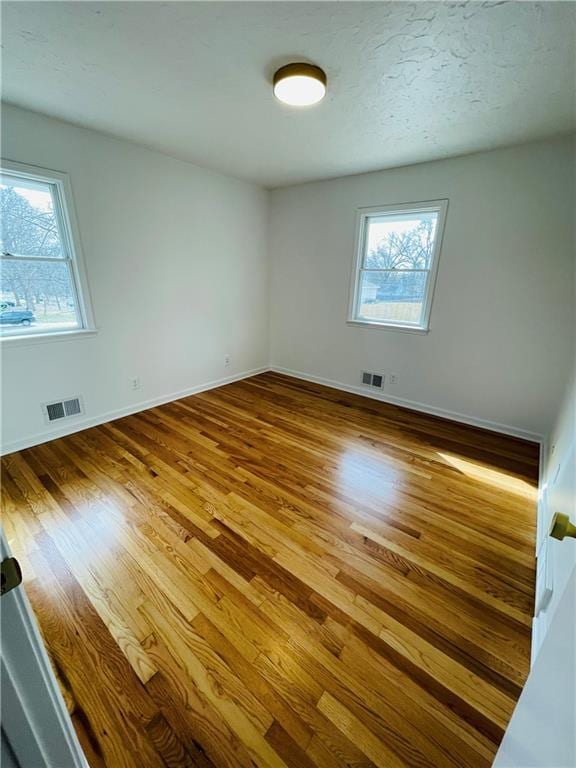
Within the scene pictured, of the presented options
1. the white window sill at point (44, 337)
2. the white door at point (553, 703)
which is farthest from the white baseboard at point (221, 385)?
the white door at point (553, 703)

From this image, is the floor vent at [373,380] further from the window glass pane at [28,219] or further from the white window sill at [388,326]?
the window glass pane at [28,219]

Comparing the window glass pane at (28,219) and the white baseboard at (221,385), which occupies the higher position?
the window glass pane at (28,219)

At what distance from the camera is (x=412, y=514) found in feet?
6.74

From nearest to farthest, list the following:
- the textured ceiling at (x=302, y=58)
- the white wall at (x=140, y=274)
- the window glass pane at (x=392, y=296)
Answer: the textured ceiling at (x=302, y=58), the white wall at (x=140, y=274), the window glass pane at (x=392, y=296)

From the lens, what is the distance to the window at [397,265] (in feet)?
10.8

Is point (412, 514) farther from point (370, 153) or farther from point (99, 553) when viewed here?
point (370, 153)

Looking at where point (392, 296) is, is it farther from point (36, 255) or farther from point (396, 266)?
point (36, 255)

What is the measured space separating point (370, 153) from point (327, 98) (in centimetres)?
108

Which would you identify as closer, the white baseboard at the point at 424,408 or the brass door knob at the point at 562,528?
the brass door knob at the point at 562,528

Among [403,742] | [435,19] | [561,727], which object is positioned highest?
[435,19]

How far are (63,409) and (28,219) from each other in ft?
5.28

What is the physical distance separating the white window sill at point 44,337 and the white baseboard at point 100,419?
0.79 meters

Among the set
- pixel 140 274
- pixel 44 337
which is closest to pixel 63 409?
pixel 44 337

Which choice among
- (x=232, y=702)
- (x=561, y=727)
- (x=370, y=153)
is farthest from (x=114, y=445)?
(x=370, y=153)
